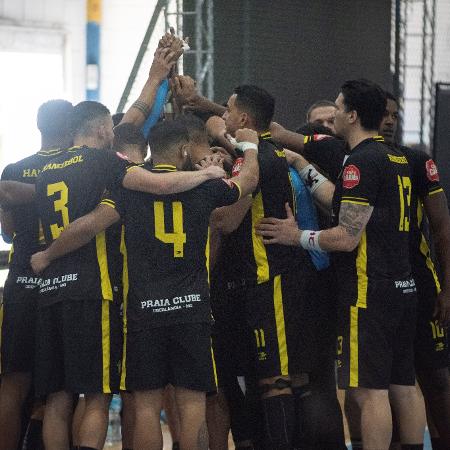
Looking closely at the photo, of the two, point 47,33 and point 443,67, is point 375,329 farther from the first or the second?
point 47,33

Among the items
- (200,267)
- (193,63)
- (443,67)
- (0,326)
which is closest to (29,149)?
(193,63)

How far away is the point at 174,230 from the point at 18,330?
94cm

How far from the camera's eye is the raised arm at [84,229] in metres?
3.81

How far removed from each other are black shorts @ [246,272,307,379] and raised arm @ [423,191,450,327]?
2.16 feet

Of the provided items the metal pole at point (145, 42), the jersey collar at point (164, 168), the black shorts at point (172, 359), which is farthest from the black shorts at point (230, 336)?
the metal pole at point (145, 42)

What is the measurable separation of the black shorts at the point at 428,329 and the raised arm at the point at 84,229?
1.40 m

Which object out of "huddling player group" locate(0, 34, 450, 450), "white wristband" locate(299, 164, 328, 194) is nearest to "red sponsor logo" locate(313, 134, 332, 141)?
"huddling player group" locate(0, 34, 450, 450)

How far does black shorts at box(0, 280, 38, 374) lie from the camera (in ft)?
13.7

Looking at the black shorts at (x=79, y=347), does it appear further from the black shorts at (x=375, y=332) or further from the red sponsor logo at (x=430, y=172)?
the red sponsor logo at (x=430, y=172)

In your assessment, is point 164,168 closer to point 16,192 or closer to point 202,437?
point 16,192

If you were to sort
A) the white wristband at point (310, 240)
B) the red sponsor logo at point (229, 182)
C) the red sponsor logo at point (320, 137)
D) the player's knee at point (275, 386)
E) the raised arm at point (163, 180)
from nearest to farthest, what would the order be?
the raised arm at point (163, 180) → the red sponsor logo at point (229, 182) → the white wristband at point (310, 240) → the player's knee at point (275, 386) → the red sponsor logo at point (320, 137)

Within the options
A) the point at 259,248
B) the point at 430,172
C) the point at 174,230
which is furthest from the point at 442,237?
the point at 174,230

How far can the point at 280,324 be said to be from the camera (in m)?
4.08

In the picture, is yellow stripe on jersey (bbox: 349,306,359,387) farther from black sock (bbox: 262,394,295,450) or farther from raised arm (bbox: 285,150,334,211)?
raised arm (bbox: 285,150,334,211)
